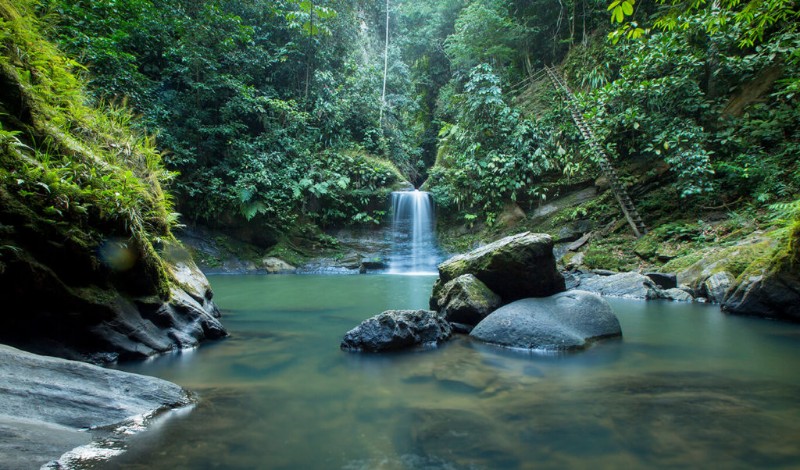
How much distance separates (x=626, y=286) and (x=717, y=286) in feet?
4.72

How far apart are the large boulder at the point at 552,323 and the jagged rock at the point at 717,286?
3.35 metres

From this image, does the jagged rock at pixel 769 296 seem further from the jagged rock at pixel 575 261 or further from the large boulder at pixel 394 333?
the large boulder at pixel 394 333

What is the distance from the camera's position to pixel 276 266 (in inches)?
572

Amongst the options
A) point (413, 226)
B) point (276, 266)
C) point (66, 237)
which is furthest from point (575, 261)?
point (66, 237)

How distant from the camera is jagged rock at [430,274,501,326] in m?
5.36

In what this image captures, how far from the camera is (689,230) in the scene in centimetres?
964

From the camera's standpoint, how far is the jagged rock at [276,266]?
14411mm

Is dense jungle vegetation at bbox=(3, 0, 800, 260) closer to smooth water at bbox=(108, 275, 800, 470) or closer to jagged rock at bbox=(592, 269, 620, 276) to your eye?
jagged rock at bbox=(592, 269, 620, 276)

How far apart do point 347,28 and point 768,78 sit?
15471mm

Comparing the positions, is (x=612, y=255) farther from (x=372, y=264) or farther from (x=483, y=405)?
(x=483, y=405)

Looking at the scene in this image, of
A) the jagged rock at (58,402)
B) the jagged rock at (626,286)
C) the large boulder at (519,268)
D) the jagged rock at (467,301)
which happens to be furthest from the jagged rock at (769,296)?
the jagged rock at (58,402)

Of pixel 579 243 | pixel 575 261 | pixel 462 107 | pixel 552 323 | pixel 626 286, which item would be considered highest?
pixel 462 107

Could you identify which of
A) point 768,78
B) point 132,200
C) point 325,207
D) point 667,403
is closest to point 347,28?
point 325,207

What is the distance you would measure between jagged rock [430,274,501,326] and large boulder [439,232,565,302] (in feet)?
0.53
